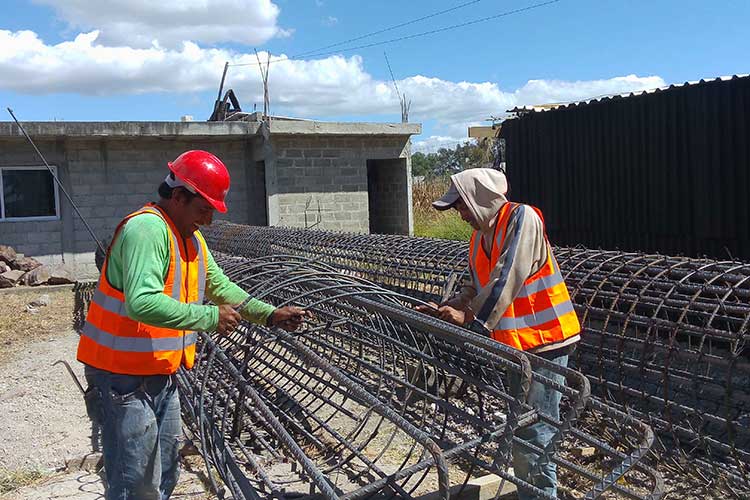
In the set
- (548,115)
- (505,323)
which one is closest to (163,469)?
(505,323)

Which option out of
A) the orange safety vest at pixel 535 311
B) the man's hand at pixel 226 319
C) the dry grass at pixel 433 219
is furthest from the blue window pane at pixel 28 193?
the orange safety vest at pixel 535 311

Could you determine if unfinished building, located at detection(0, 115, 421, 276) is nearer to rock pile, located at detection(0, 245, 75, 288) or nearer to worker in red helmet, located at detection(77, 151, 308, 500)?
rock pile, located at detection(0, 245, 75, 288)

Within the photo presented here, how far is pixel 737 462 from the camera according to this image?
3.83 meters

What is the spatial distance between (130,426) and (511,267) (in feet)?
5.70

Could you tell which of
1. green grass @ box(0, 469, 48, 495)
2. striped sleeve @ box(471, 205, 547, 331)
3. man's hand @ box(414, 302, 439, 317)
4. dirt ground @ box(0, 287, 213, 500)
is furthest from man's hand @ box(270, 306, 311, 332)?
green grass @ box(0, 469, 48, 495)

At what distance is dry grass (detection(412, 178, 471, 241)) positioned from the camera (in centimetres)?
1777

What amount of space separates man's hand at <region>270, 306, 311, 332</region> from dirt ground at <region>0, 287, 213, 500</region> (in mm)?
1465

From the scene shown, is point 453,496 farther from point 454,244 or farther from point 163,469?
point 454,244

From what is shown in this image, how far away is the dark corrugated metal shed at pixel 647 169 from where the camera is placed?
6.99m

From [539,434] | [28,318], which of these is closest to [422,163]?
[28,318]

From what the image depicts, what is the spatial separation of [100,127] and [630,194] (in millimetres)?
9597

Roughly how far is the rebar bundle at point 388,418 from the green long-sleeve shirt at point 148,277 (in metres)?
0.63

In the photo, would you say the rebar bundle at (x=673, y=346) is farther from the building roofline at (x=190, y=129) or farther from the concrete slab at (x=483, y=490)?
the building roofline at (x=190, y=129)

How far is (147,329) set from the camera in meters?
2.84
